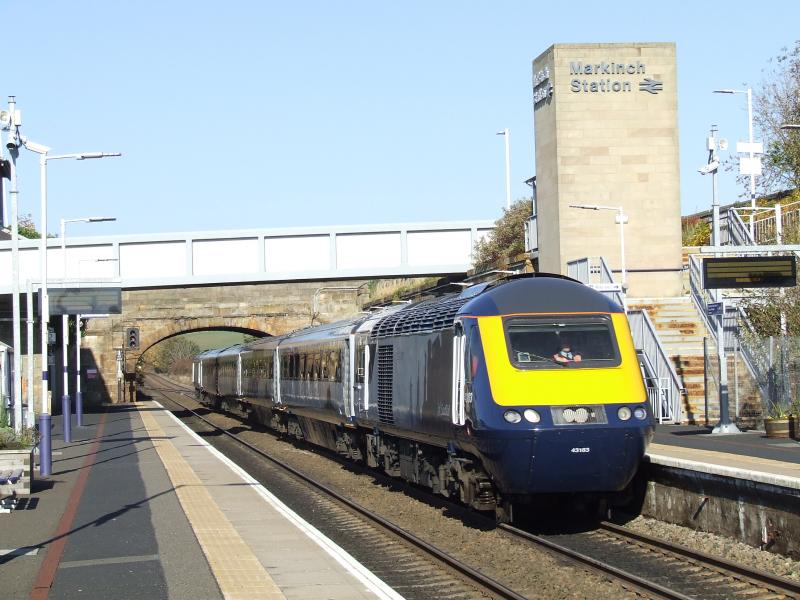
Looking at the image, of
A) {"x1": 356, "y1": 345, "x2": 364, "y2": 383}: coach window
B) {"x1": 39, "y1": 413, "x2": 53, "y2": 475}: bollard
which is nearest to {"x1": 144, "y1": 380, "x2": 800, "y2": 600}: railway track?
{"x1": 356, "y1": 345, "x2": 364, "y2": 383}: coach window

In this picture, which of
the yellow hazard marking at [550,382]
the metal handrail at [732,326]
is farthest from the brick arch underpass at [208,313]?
the yellow hazard marking at [550,382]

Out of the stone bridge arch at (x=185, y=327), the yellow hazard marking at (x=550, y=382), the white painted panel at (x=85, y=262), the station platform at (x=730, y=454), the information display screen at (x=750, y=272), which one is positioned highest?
the white painted panel at (x=85, y=262)

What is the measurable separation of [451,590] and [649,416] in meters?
3.73

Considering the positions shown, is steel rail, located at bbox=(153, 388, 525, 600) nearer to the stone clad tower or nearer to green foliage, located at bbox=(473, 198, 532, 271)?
the stone clad tower

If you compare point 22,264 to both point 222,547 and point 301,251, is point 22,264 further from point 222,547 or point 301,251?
point 222,547

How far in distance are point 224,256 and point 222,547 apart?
94.3 feet

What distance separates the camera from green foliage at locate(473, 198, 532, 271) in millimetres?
46844

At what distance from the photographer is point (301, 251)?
40.3m

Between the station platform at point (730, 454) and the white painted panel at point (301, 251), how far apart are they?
53.6ft

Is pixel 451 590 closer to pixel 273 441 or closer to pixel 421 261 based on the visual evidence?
pixel 273 441

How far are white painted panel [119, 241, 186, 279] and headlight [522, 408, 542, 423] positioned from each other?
97.2 feet

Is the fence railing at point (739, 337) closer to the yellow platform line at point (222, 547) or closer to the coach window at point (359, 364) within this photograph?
the coach window at point (359, 364)

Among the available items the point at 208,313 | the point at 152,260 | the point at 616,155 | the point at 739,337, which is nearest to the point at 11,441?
the point at 739,337

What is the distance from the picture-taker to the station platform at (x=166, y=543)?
10570 millimetres
